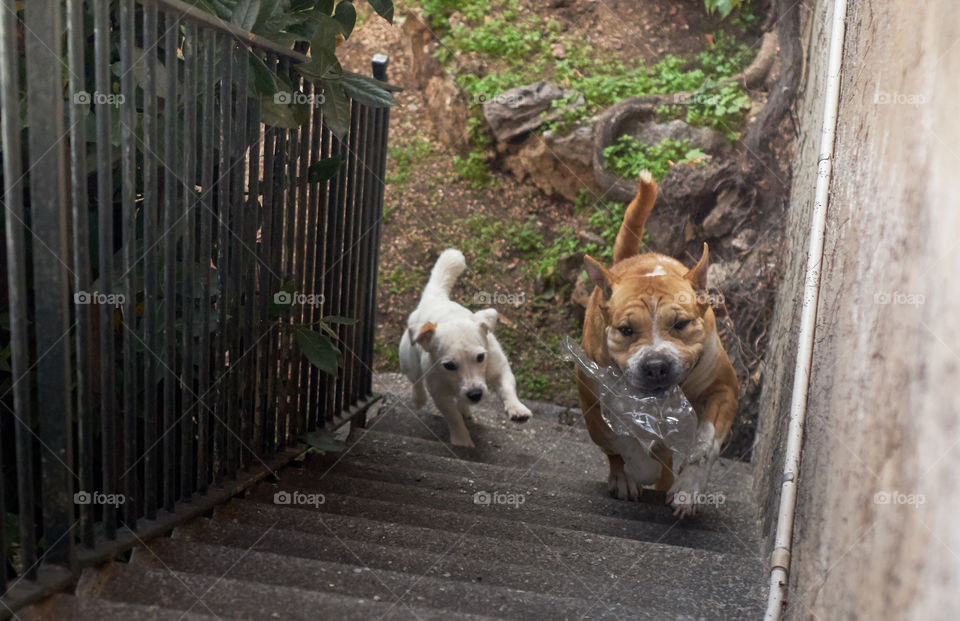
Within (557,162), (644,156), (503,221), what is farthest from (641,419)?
(503,221)

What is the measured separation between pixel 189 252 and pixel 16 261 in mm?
794

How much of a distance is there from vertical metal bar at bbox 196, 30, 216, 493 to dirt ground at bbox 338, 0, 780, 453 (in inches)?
197

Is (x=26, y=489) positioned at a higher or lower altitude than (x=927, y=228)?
lower

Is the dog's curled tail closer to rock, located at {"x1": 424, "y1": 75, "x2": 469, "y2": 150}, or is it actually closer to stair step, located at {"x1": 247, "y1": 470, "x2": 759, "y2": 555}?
stair step, located at {"x1": 247, "y1": 470, "x2": 759, "y2": 555}

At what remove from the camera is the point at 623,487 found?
405 centimetres

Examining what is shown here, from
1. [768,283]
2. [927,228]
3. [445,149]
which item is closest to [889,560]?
[927,228]

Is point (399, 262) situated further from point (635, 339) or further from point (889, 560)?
point (889, 560)


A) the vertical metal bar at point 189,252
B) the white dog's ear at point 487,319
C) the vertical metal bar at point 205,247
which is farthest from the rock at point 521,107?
the vertical metal bar at point 189,252

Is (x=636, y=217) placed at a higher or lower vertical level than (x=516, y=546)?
higher

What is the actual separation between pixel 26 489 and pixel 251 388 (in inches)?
54.8

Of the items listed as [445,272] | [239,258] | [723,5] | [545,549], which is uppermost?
[723,5]

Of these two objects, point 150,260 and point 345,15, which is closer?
point 150,260

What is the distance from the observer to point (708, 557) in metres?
3.02

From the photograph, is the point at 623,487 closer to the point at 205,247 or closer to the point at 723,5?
the point at 205,247
